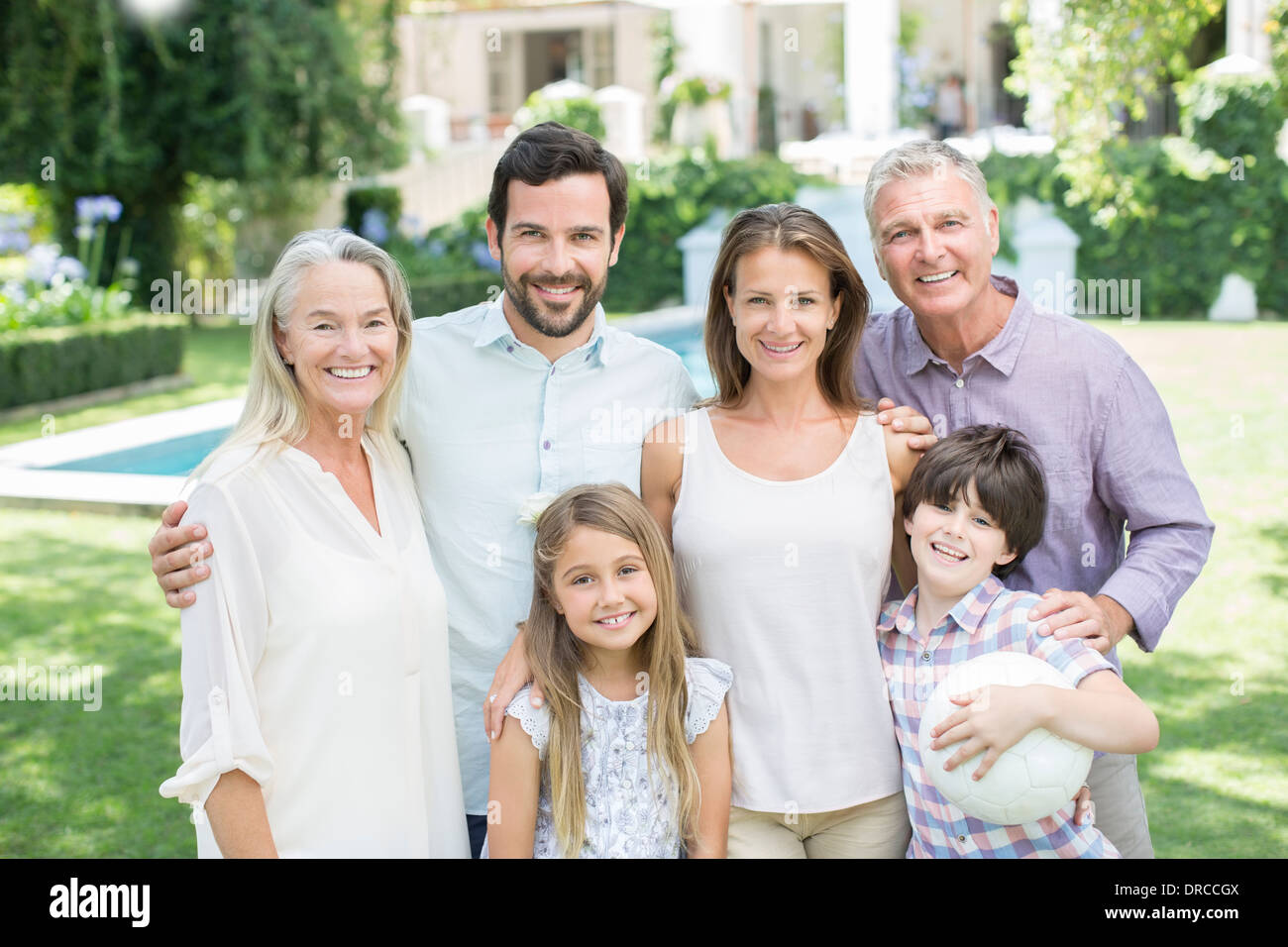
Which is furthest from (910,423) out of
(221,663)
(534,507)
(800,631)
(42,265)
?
(42,265)

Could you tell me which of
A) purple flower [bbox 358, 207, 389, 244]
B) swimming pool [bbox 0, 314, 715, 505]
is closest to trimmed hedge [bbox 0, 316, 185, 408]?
swimming pool [bbox 0, 314, 715, 505]

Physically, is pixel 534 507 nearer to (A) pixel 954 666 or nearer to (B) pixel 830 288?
(B) pixel 830 288

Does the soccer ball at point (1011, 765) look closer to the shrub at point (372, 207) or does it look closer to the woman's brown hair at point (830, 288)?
the woman's brown hair at point (830, 288)

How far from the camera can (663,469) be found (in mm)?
2707

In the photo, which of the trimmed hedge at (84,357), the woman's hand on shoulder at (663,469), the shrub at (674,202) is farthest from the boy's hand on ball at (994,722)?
the shrub at (674,202)

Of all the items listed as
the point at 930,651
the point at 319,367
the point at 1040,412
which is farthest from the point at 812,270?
the point at 319,367

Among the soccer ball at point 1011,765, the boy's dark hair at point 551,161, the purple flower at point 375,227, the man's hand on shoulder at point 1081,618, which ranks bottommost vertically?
the soccer ball at point 1011,765

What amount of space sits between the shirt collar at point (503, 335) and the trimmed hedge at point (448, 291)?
1137 centimetres

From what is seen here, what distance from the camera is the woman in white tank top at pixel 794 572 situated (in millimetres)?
2537

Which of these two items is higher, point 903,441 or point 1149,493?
point 903,441

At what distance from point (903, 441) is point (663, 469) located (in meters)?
0.52

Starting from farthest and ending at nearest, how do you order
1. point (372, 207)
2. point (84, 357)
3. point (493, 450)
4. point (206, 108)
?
point (372, 207)
point (206, 108)
point (84, 357)
point (493, 450)

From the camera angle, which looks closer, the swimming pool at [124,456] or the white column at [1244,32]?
the swimming pool at [124,456]
